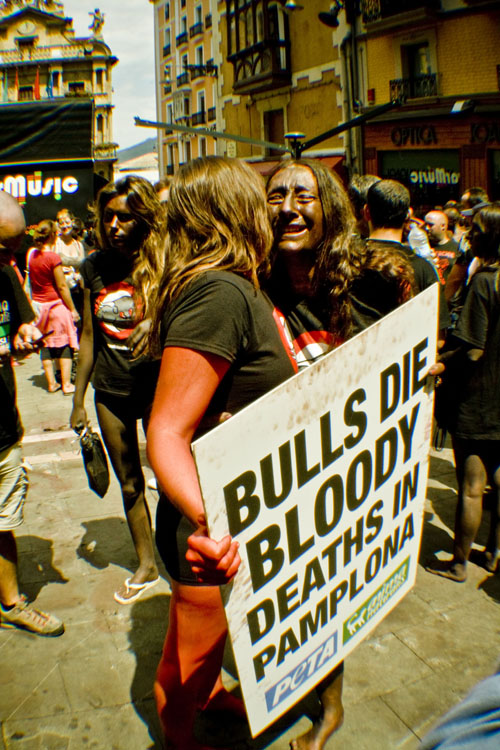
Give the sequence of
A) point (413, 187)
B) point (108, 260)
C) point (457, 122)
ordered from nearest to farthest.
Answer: point (108, 260) < point (457, 122) < point (413, 187)

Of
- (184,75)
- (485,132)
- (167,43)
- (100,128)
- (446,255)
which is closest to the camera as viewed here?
(446,255)

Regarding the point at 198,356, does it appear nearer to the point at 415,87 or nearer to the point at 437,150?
the point at 437,150

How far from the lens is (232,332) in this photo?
1.48 meters

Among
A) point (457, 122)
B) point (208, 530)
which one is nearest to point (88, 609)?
point (208, 530)

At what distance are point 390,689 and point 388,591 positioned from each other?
753 millimetres

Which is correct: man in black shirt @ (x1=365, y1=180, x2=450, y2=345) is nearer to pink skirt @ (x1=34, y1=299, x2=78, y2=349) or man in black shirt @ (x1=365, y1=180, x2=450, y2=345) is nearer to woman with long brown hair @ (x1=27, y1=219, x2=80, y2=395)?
woman with long brown hair @ (x1=27, y1=219, x2=80, y2=395)

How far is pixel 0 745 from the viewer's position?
2207 mm

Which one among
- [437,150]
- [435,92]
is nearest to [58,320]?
[437,150]

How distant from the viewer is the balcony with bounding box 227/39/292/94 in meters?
20.9

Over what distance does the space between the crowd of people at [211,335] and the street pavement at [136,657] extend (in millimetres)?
122

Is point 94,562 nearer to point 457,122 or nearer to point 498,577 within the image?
point 498,577

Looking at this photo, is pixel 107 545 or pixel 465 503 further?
pixel 107 545

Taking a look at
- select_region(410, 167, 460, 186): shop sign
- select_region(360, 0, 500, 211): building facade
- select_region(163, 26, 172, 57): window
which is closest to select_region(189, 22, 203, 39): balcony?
select_region(163, 26, 172, 57): window

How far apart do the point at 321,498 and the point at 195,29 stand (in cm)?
3781
